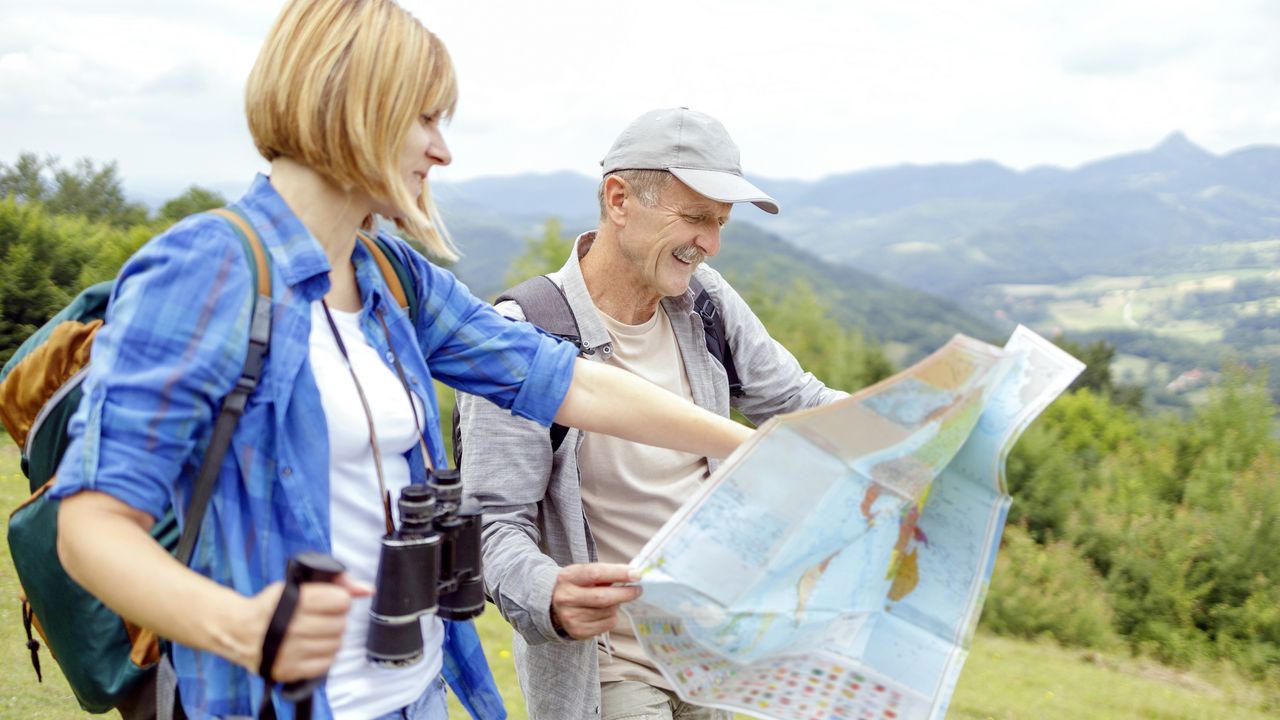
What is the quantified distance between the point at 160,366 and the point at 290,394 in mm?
206

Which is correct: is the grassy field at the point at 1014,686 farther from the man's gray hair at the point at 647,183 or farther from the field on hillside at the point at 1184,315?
the field on hillside at the point at 1184,315

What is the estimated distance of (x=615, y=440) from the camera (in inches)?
107

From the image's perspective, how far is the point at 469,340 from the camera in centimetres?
211

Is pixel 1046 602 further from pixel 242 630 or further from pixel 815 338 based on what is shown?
pixel 815 338

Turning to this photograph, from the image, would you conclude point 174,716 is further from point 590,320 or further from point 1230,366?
point 1230,366

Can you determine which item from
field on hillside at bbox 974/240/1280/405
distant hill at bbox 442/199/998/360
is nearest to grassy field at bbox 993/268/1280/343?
field on hillside at bbox 974/240/1280/405

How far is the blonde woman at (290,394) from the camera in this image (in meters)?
1.33

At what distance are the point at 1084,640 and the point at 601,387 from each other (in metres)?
20.7

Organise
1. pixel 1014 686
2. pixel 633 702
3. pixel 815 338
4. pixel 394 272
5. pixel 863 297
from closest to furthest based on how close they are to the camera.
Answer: pixel 394 272 → pixel 633 702 → pixel 1014 686 → pixel 815 338 → pixel 863 297

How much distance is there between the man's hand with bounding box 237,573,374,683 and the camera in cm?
128

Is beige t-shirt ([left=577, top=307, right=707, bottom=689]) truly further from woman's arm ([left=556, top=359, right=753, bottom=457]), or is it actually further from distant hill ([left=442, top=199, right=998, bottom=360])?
distant hill ([left=442, top=199, right=998, bottom=360])

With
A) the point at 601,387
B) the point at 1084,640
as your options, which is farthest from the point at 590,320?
the point at 1084,640

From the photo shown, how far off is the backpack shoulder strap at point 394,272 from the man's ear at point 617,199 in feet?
3.32

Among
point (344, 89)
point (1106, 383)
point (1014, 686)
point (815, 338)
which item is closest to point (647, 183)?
point (344, 89)
